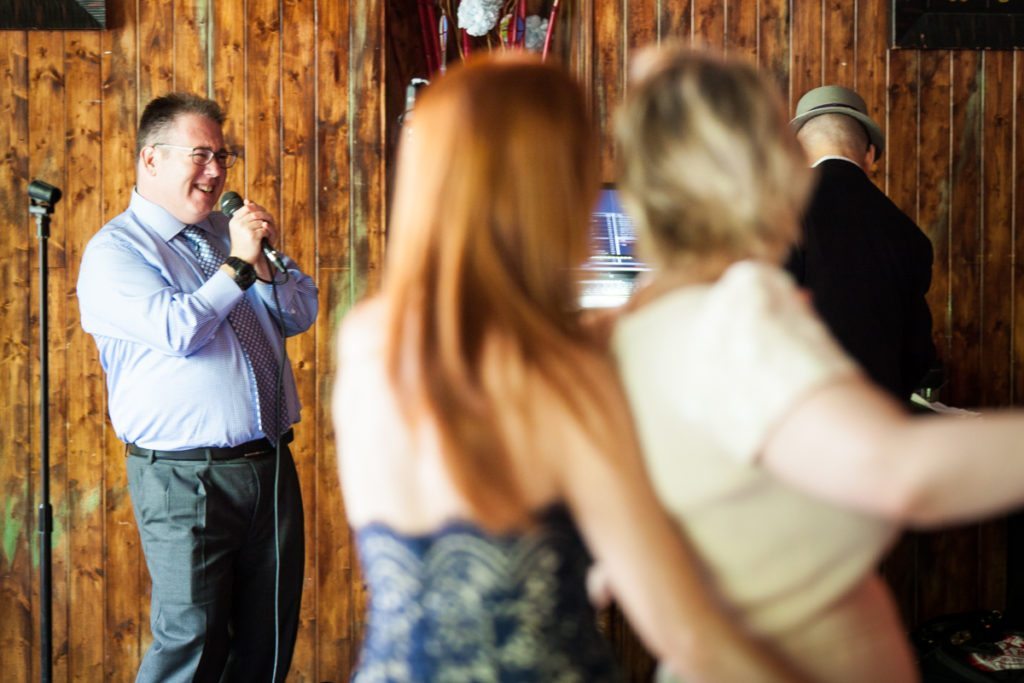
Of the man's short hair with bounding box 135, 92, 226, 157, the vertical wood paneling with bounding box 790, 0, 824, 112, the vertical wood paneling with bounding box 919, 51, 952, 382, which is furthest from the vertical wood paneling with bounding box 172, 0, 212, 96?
the vertical wood paneling with bounding box 919, 51, 952, 382

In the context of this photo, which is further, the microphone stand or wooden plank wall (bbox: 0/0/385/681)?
wooden plank wall (bbox: 0/0/385/681)

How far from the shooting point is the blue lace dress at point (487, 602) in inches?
37.9

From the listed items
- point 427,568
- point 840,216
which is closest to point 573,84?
point 427,568

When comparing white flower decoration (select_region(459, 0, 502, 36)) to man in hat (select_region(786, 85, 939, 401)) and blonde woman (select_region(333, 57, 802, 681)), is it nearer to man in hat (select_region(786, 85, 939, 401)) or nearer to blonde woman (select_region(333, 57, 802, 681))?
man in hat (select_region(786, 85, 939, 401))

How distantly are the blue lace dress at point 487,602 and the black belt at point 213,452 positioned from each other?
5.56ft

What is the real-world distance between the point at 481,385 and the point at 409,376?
0.23 feet

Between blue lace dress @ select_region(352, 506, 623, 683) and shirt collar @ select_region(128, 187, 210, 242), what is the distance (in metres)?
1.90

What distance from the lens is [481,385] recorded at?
0.93 meters

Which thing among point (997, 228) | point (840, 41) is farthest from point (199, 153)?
point (997, 228)

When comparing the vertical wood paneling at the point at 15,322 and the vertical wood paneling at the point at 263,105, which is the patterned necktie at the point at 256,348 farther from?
the vertical wood paneling at the point at 15,322

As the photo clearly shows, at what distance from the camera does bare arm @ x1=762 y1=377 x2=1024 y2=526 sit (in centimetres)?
82

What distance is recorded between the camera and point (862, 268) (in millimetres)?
2545

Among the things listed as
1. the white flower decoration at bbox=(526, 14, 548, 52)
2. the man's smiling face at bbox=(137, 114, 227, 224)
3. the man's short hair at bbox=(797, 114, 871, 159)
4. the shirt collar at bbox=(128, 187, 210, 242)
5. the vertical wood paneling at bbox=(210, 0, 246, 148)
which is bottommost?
the shirt collar at bbox=(128, 187, 210, 242)

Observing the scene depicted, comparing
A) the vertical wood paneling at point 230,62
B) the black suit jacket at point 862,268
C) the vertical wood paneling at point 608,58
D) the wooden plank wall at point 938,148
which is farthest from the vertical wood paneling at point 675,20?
the vertical wood paneling at point 230,62
